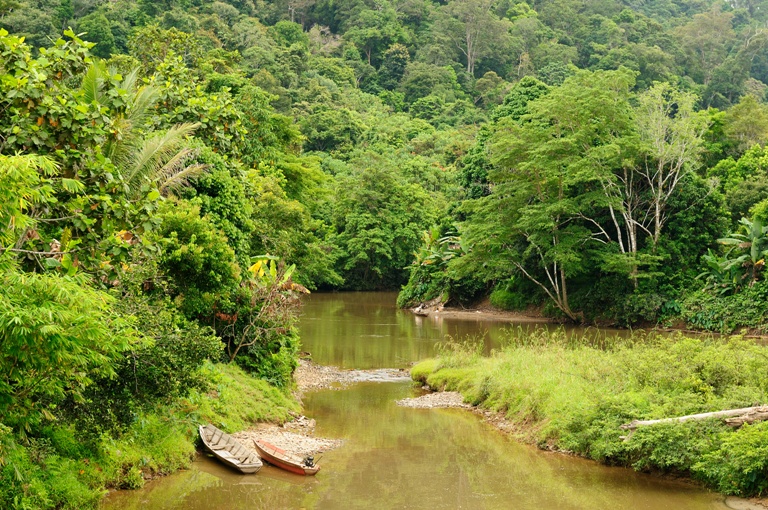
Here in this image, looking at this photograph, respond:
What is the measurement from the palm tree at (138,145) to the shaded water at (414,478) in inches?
180

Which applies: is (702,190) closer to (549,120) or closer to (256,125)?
(549,120)

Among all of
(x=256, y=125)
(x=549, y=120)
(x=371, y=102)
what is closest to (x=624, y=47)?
(x=371, y=102)

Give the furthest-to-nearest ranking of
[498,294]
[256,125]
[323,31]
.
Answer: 1. [323,31]
2. [498,294]
3. [256,125]

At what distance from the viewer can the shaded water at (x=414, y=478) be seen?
11.5 m

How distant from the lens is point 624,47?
84875 mm

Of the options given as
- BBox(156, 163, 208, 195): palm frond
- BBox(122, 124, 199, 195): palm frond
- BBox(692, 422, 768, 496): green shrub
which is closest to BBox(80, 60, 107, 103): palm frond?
BBox(122, 124, 199, 195): palm frond

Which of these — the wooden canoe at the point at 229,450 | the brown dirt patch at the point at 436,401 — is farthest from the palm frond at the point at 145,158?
the brown dirt patch at the point at 436,401

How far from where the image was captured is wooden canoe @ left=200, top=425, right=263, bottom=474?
1241cm

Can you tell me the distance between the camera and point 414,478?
13.1 metres

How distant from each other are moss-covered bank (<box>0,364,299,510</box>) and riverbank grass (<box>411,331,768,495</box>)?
17.2 feet

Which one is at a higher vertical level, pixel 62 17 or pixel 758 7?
pixel 758 7

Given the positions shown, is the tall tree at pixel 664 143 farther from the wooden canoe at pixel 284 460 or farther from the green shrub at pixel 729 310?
the wooden canoe at pixel 284 460

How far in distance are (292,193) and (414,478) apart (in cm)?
2275

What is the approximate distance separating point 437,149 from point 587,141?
3192 cm
